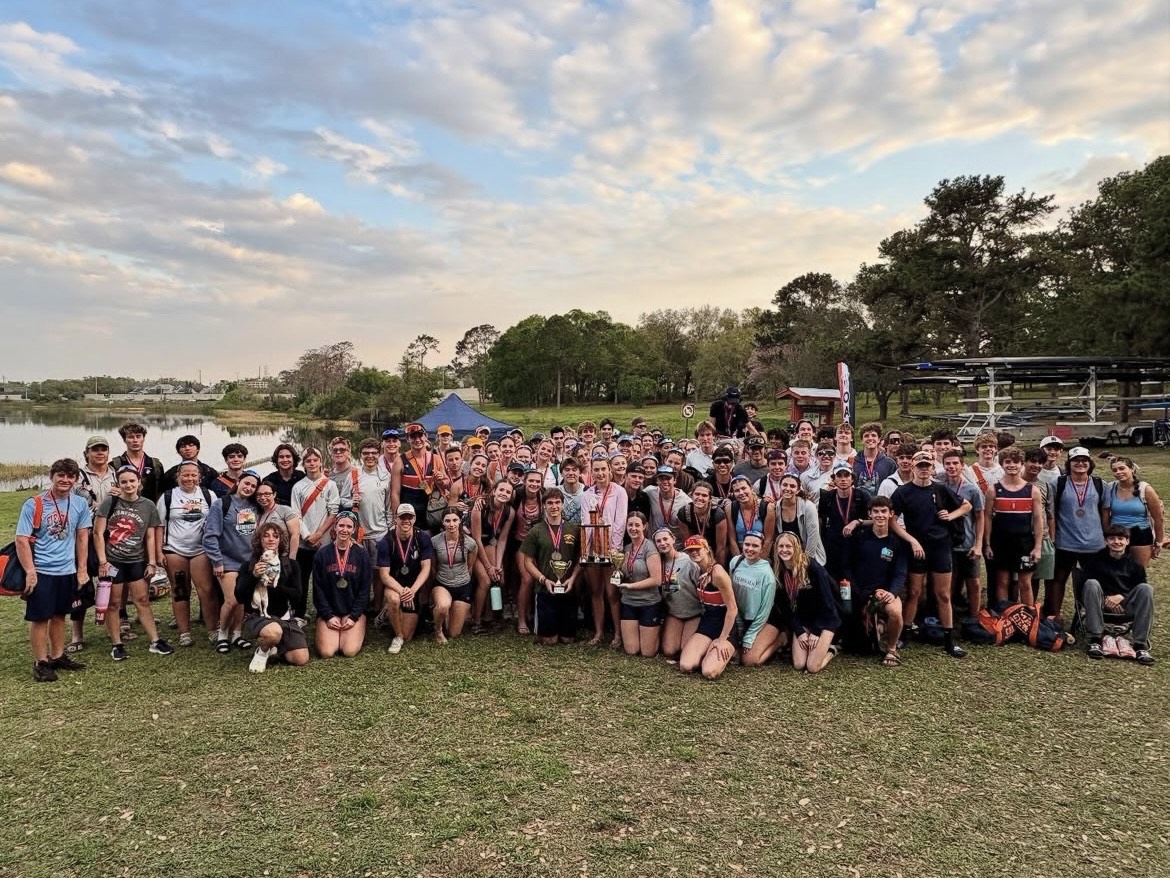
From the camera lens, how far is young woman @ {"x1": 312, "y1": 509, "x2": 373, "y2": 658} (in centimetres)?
566

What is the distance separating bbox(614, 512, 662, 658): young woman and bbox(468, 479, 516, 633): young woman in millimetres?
1232

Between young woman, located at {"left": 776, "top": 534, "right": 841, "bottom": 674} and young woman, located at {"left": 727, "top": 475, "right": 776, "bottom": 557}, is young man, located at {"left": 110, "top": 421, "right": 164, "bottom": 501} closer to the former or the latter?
young woman, located at {"left": 727, "top": 475, "right": 776, "bottom": 557}

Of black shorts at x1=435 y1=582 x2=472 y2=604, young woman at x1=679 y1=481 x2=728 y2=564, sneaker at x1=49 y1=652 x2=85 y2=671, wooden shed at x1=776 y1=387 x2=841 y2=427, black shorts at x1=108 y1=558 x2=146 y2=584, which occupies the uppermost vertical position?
wooden shed at x1=776 y1=387 x2=841 y2=427

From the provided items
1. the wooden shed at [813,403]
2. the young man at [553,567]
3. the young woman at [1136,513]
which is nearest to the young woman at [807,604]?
the young man at [553,567]

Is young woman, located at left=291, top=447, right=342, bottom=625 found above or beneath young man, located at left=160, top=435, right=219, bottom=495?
beneath

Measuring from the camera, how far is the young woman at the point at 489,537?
6.24m

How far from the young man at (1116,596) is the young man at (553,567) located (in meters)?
4.28

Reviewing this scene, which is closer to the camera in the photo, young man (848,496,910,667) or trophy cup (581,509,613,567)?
young man (848,496,910,667)

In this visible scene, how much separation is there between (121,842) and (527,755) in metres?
2.06

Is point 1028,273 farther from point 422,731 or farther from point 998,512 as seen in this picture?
point 422,731

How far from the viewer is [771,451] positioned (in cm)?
623

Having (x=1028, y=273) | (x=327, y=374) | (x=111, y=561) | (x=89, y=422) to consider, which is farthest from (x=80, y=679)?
(x=327, y=374)

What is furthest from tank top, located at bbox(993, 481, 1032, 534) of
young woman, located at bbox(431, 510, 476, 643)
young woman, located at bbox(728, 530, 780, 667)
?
young woman, located at bbox(431, 510, 476, 643)

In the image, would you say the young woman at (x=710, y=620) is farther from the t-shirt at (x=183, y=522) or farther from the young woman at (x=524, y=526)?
the t-shirt at (x=183, y=522)
